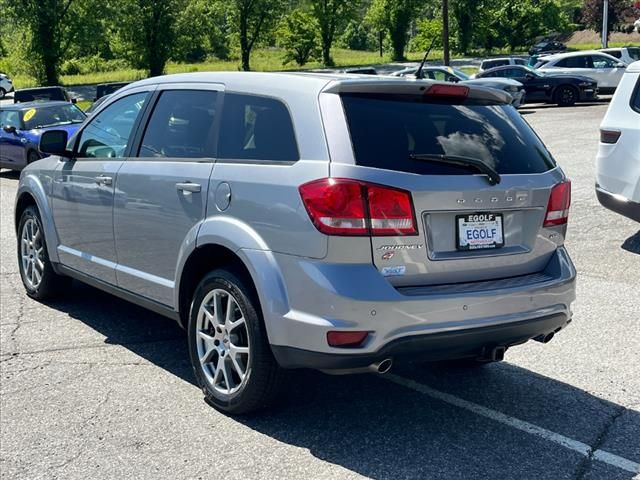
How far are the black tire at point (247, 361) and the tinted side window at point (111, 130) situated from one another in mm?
1498

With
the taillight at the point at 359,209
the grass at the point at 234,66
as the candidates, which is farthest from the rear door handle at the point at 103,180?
the grass at the point at 234,66

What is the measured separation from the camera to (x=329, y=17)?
69.4m

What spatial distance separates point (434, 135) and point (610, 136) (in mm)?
4856

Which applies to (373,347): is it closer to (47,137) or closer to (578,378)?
(578,378)

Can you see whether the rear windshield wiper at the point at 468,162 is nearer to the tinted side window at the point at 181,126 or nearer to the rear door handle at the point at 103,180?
the tinted side window at the point at 181,126

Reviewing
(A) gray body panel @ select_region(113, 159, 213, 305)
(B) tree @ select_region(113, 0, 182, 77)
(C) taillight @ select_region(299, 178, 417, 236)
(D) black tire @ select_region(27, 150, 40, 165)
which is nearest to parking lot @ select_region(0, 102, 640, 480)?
(A) gray body panel @ select_region(113, 159, 213, 305)

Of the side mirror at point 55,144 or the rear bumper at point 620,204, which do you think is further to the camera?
the rear bumper at point 620,204

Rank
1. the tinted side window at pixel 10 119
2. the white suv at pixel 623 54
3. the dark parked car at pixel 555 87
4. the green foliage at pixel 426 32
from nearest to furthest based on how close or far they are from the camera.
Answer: the tinted side window at pixel 10 119, the dark parked car at pixel 555 87, the white suv at pixel 623 54, the green foliage at pixel 426 32

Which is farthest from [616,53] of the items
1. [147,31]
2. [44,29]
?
[147,31]

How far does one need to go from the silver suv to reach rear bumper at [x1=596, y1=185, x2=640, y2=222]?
3884 mm

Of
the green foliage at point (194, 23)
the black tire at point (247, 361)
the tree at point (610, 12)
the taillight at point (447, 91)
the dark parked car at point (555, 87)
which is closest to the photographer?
the black tire at point (247, 361)

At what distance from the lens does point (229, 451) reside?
4.05 metres

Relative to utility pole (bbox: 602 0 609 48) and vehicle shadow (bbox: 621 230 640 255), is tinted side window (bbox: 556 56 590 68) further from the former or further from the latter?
vehicle shadow (bbox: 621 230 640 255)

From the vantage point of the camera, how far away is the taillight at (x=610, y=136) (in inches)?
326
